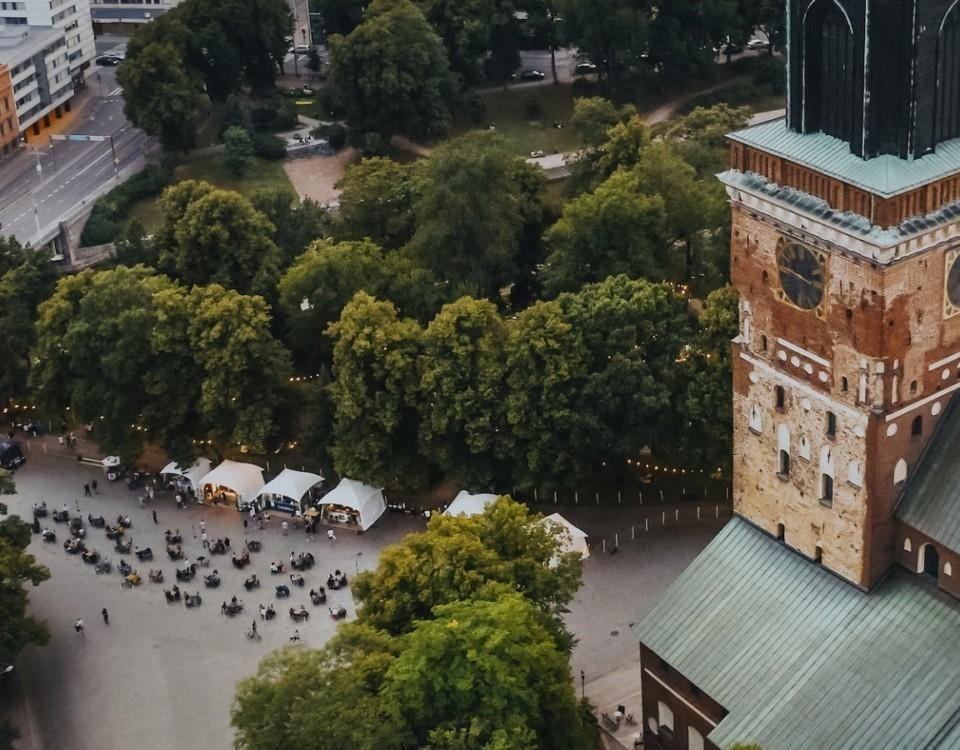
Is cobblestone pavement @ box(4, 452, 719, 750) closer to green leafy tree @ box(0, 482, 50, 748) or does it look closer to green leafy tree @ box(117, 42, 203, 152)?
green leafy tree @ box(0, 482, 50, 748)

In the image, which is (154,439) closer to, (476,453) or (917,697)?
(476,453)

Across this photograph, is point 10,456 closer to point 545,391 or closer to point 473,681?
point 545,391

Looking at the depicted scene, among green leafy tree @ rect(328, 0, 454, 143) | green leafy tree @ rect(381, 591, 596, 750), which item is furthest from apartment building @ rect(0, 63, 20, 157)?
green leafy tree @ rect(381, 591, 596, 750)

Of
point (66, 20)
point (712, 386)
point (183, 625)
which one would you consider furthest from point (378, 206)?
point (66, 20)

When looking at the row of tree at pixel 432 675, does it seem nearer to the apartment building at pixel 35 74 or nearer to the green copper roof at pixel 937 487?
the green copper roof at pixel 937 487

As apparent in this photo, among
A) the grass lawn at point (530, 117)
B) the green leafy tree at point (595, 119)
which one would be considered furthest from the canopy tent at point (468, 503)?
the grass lawn at point (530, 117)

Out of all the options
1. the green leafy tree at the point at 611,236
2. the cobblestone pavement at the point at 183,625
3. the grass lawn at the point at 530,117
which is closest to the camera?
the cobblestone pavement at the point at 183,625
